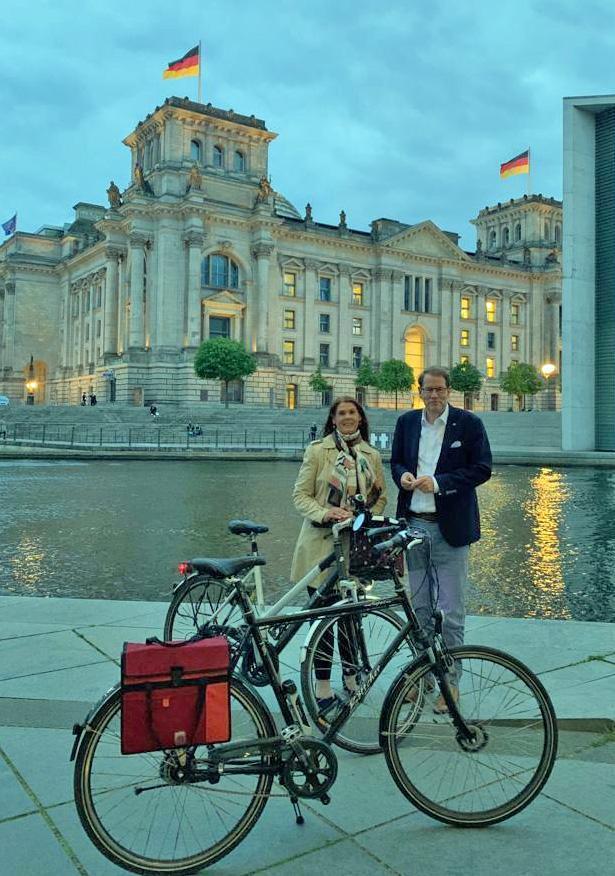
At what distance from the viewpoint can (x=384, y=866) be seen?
304 cm

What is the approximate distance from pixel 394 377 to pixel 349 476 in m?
65.2

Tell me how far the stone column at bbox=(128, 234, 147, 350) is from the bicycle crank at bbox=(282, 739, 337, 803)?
65.2m

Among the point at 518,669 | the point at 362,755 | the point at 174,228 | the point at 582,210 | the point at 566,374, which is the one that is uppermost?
the point at 174,228

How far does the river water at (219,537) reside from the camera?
8.34 metres

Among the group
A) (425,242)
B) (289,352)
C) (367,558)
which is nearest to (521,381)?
(425,242)

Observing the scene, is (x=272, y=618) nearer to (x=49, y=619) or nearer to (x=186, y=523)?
(x=49, y=619)

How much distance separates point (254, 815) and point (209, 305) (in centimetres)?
6544

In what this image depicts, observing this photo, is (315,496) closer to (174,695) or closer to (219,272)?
(174,695)

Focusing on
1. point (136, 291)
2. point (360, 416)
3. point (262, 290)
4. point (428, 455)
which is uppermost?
point (262, 290)

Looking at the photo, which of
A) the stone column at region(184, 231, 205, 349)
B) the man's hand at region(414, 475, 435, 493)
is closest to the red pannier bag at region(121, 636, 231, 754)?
the man's hand at region(414, 475, 435, 493)

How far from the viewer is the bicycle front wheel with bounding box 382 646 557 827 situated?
3.37 m

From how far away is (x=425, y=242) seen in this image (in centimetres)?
7912

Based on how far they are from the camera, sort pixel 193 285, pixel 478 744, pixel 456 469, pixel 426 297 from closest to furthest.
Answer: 1. pixel 478 744
2. pixel 456 469
3. pixel 193 285
4. pixel 426 297

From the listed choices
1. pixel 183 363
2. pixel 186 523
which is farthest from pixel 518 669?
pixel 183 363
